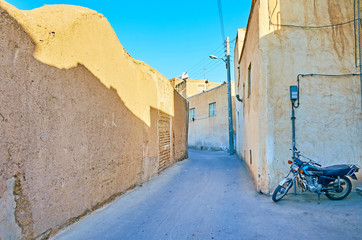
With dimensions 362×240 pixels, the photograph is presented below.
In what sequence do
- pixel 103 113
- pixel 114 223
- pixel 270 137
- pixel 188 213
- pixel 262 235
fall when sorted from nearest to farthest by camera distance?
1. pixel 262 235
2. pixel 114 223
3. pixel 188 213
4. pixel 103 113
5. pixel 270 137

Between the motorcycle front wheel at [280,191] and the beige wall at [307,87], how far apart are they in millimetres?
384

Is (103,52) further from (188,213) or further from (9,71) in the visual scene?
(188,213)

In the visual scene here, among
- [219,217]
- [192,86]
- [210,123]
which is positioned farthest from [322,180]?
[192,86]

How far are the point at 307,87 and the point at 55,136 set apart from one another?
17.2 ft

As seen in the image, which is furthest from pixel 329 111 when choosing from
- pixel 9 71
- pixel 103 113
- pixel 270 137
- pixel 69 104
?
pixel 9 71

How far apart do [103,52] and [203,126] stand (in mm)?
17844

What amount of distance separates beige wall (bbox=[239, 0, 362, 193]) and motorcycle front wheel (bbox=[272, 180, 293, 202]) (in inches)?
15.1

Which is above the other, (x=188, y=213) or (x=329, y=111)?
(x=329, y=111)

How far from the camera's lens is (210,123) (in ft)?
68.1

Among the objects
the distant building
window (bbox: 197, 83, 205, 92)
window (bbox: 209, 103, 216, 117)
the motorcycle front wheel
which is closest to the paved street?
the motorcycle front wheel

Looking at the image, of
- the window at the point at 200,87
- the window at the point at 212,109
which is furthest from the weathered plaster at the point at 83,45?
the window at the point at 200,87

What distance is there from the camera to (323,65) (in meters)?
5.24

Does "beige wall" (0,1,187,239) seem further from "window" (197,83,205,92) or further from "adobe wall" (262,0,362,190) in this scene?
"window" (197,83,205,92)

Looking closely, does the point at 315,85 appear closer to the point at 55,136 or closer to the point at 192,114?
the point at 55,136
